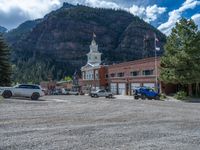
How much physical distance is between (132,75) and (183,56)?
1018 inches

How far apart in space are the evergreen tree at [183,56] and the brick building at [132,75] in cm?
876

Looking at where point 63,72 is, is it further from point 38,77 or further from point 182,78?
Answer: point 182,78

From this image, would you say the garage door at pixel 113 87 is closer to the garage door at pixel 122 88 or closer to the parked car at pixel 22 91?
the garage door at pixel 122 88

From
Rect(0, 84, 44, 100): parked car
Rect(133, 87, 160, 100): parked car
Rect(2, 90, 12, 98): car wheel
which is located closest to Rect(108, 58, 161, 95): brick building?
Rect(133, 87, 160, 100): parked car

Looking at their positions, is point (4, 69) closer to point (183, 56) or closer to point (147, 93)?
point (147, 93)

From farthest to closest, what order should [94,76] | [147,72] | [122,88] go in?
1. [94,76]
2. [122,88]
3. [147,72]

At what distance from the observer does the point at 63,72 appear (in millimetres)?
197625

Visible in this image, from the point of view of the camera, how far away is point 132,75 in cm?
7481

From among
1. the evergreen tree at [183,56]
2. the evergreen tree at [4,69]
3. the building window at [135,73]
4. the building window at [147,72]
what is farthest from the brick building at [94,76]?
the evergreen tree at [4,69]

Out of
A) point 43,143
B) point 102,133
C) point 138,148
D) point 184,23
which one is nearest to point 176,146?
point 138,148

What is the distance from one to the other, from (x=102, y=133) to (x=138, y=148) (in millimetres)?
3134

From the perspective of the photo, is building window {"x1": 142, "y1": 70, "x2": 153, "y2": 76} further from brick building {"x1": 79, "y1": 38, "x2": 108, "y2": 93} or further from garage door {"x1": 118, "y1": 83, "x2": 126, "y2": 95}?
brick building {"x1": 79, "y1": 38, "x2": 108, "y2": 93}

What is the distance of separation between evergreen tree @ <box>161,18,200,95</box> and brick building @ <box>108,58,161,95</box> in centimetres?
876

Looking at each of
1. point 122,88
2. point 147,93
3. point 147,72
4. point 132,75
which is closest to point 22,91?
point 147,93
